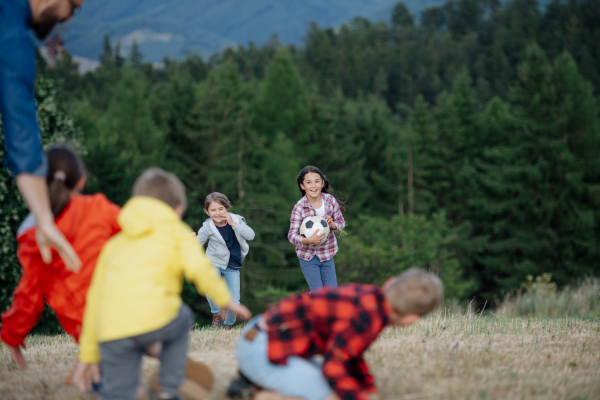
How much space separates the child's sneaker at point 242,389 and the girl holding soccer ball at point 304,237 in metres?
3.36

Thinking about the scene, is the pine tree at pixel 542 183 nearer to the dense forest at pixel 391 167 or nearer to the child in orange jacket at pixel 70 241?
the dense forest at pixel 391 167

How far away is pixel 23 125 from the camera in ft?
9.56

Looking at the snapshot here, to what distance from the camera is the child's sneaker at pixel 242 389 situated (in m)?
3.11

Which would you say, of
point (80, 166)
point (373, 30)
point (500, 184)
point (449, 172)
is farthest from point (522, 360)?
point (373, 30)

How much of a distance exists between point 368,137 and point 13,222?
112 ft

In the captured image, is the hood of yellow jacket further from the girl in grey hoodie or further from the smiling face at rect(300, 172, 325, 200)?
the girl in grey hoodie

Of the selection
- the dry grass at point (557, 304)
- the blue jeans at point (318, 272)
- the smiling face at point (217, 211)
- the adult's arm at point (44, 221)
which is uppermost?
the adult's arm at point (44, 221)

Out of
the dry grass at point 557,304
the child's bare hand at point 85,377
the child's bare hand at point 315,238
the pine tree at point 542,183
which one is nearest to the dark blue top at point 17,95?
the child's bare hand at point 85,377

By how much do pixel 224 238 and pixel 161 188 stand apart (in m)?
4.31

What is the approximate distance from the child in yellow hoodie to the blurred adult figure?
1.16 ft

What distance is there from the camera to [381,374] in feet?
12.0

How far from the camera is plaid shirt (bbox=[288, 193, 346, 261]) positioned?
659 cm

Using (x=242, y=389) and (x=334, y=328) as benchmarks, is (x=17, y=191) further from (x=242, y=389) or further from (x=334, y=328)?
(x=334, y=328)

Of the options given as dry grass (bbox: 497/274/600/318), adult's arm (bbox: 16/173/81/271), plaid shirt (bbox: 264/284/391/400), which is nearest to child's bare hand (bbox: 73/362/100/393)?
adult's arm (bbox: 16/173/81/271)
